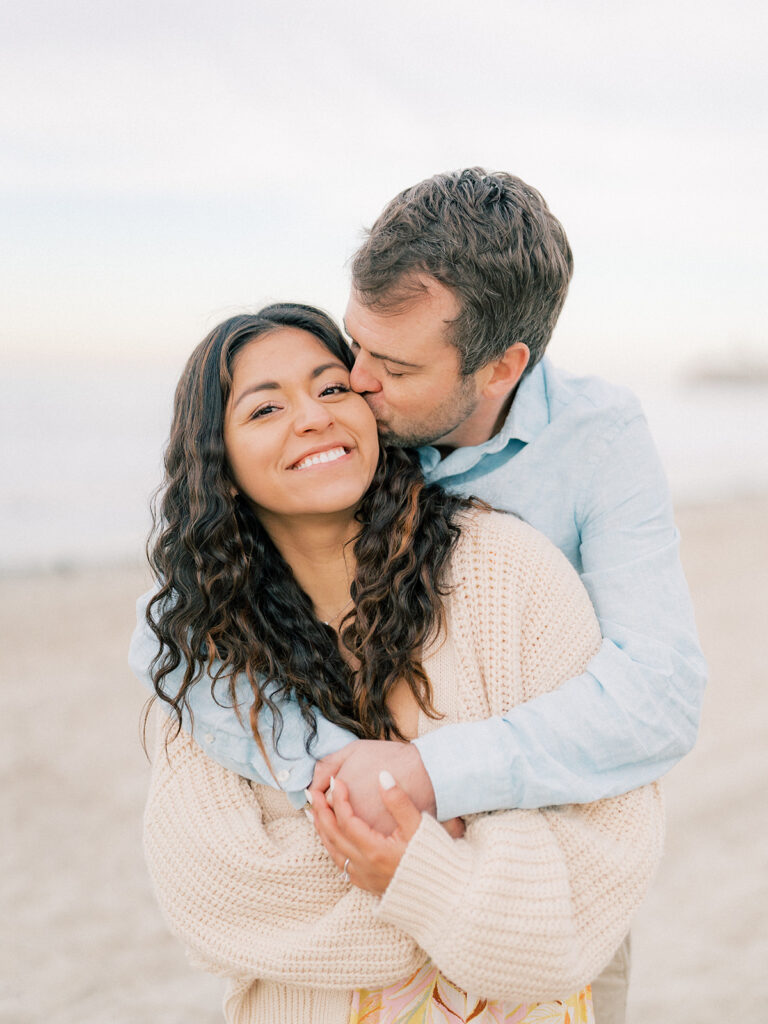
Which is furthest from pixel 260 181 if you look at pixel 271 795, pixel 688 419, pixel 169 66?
pixel 271 795

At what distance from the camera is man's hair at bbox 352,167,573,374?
239cm

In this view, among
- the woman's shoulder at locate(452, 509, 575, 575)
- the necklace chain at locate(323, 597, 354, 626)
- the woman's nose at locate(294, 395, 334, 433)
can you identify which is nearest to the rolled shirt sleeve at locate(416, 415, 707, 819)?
the woman's shoulder at locate(452, 509, 575, 575)

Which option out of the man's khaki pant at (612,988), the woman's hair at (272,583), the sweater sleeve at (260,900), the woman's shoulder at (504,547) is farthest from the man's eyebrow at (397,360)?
the man's khaki pant at (612,988)

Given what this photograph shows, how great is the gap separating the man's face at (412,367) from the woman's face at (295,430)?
0.23 feet

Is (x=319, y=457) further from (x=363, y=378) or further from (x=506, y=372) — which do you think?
(x=506, y=372)

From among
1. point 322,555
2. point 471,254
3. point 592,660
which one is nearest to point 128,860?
point 322,555

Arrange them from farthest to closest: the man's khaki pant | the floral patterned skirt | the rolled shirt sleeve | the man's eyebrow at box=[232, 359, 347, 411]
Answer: the man's khaki pant → the man's eyebrow at box=[232, 359, 347, 411] → the floral patterned skirt → the rolled shirt sleeve

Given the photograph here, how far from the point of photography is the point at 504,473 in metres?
2.46

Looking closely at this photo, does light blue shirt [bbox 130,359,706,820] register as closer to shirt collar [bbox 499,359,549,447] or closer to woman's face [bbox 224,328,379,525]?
shirt collar [bbox 499,359,549,447]

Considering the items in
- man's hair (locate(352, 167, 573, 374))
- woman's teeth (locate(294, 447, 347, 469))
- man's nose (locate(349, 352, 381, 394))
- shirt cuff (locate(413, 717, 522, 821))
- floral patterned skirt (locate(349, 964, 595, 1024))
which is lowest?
floral patterned skirt (locate(349, 964, 595, 1024))

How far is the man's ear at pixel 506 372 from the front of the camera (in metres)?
2.52

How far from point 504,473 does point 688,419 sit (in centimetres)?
2299

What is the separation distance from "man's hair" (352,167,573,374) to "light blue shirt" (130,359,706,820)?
203mm

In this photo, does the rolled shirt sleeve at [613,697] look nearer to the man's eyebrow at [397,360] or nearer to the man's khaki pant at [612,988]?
the man's eyebrow at [397,360]
